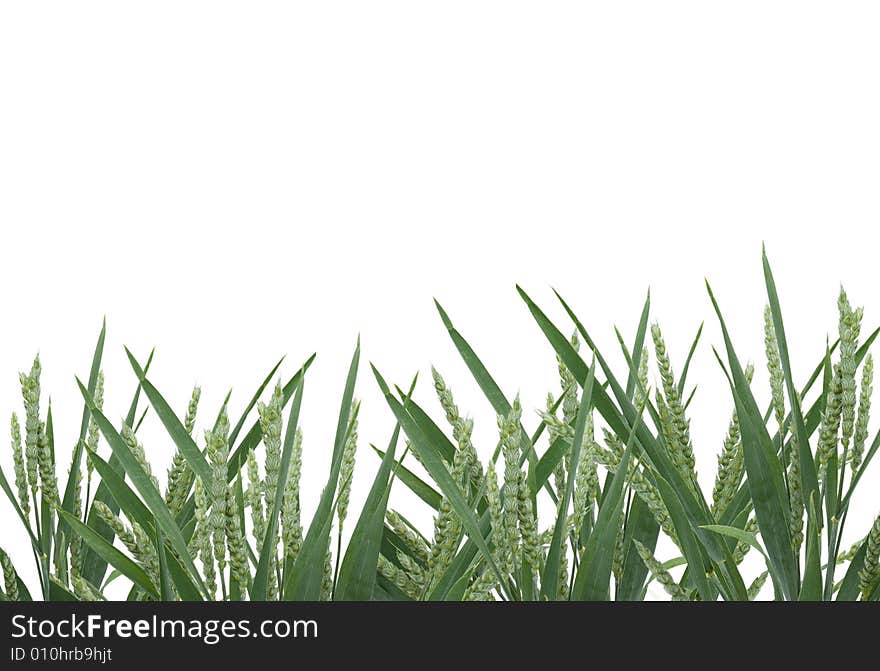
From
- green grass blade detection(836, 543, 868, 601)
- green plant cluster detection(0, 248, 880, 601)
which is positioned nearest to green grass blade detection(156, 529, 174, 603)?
green plant cluster detection(0, 248, 880, 601)

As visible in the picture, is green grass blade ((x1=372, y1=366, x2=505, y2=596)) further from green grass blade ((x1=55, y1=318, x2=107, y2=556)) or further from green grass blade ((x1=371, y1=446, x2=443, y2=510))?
green grass blade ((x1=55, y1=318, x2=107, y2=556))

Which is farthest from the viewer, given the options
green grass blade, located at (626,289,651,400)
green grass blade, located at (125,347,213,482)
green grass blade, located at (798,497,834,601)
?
green grass blade, located at (626,289,651,400)

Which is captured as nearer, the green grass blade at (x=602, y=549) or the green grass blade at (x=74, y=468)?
the green grass blade at (x=602, y=549)

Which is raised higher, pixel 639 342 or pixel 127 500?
pixel 639 342

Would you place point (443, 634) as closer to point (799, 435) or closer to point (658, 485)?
point (658, 485)

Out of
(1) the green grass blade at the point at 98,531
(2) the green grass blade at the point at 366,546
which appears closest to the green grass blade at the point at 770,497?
(2) the green grass blade at the point at 366,546

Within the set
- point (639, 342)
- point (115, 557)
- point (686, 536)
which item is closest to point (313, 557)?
point (115, 557)

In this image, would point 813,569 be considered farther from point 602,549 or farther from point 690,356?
point 690,356

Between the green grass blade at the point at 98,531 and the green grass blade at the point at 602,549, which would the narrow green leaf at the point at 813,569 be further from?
the green grass blade at the point at 98,531

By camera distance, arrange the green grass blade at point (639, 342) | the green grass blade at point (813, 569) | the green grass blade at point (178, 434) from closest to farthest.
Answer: the green grass blade at point (813, 569), the green grass blade at point (178, 434), the green grass blade at point (639, 342)

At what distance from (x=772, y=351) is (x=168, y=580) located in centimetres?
50

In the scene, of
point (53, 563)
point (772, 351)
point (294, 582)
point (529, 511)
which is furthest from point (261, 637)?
point (772, 351)

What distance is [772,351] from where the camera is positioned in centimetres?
92

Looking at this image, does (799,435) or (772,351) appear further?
(772,351)
